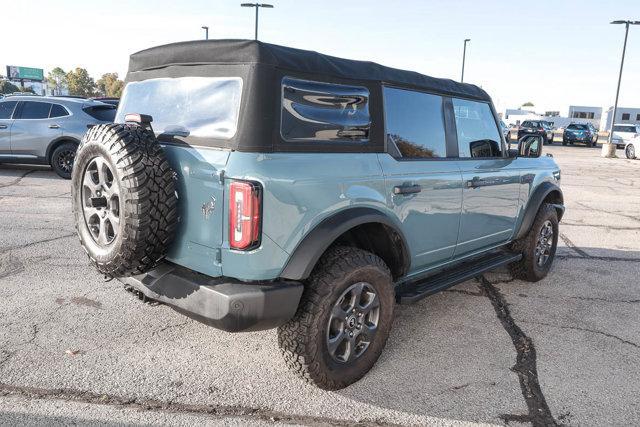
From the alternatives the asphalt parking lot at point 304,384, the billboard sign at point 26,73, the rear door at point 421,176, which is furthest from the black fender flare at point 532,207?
the billboard sign at point 26,73

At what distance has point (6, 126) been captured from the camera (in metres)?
10.8

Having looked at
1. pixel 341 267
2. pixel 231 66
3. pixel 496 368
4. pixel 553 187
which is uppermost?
pixel 231 66

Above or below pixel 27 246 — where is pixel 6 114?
above

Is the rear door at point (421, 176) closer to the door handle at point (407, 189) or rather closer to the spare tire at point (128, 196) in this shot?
the door handle at point (407, 189)

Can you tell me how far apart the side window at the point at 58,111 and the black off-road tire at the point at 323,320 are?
9786 mm

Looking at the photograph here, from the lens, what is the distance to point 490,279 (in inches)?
205

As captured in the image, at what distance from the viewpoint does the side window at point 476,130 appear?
13.3 feet

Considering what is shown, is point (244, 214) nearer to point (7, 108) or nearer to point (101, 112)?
point (101, 112)

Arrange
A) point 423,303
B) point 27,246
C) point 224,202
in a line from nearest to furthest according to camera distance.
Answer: point 224,202 → point 423,303 → point 27,246

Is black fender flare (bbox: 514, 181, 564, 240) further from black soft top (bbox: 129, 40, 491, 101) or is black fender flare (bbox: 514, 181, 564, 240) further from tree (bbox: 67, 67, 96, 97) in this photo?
tree (bbox: 67, 67, 96, 97)

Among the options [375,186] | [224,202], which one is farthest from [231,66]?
[375,186]

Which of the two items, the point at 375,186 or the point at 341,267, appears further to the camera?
the point at 375,186

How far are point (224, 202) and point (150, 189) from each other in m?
0.39

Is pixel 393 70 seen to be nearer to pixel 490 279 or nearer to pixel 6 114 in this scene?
pixel 490 279
